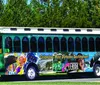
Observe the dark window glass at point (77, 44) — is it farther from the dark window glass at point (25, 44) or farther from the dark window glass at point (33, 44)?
the dark window glass at point (25, 44)

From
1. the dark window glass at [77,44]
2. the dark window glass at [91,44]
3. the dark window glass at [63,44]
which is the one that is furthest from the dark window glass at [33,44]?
the dark window glass at [91,44]

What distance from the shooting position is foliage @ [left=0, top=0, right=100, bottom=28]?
34.7 m

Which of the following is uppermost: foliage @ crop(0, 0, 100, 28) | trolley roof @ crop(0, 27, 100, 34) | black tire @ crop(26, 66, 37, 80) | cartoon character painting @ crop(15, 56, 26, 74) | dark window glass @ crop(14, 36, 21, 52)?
foliage @ crop(0, 0, 100, 28)

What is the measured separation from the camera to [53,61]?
25.8 m

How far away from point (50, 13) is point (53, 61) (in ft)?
33.3

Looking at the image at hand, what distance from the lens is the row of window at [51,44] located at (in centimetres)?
2470

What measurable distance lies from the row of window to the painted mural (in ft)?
0.98

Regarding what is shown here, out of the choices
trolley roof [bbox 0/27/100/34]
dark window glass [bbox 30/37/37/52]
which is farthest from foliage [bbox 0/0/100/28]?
dark window glass [bbox 30/37/37/52]

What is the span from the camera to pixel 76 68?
2664 cm

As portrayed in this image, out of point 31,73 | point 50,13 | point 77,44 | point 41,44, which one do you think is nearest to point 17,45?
point 41,44

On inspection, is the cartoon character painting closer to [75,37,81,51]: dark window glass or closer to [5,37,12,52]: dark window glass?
[5,37,12,52]: dark window glass

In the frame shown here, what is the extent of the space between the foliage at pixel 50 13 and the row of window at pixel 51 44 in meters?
7.93

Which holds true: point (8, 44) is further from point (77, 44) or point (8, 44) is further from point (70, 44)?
point (77, 44)

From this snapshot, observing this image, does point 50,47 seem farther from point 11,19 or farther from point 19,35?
point 11,19
